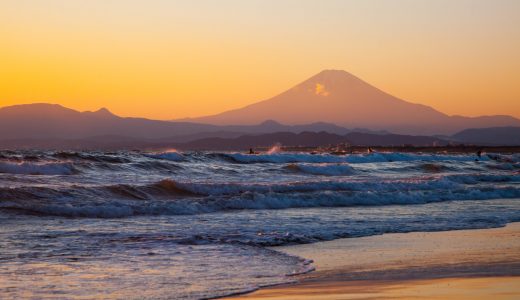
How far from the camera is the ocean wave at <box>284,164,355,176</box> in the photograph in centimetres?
4004

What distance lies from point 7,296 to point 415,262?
5.65m

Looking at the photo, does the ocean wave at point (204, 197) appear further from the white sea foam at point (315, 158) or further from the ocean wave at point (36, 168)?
the white sea foam at point (315, 158)

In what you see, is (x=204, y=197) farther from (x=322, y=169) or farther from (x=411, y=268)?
(x=322, y=169)

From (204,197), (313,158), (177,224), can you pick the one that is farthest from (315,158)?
(177,224)

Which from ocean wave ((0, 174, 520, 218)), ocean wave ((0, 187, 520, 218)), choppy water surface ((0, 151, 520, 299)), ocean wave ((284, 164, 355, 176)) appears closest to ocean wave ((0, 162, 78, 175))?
choppy water surface ((0, 151, 520, 299))

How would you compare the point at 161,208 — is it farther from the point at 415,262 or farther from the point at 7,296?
the point at 7,296

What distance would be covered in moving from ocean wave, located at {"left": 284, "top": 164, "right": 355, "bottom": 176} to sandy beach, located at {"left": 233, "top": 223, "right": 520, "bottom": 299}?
2520 cm

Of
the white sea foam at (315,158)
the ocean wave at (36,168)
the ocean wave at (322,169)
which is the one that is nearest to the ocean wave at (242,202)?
the ocean wave at (36,168)

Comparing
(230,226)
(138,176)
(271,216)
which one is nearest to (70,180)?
(138,176)

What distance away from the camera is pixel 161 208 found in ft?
61.2

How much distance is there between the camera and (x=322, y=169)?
41875 mm

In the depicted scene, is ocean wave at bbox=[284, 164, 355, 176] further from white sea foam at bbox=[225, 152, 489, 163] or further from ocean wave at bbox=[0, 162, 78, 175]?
ocean wave at bbox=[0, 162, 78, 175]

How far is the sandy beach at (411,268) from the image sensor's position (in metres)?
8.75

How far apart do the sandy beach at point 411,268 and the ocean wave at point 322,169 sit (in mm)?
25199
